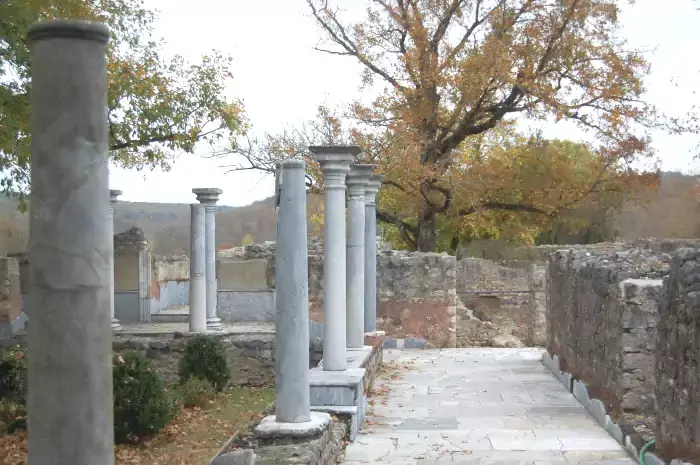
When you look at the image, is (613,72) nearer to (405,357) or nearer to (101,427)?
(405,357)

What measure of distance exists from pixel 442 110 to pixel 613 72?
4101 mm

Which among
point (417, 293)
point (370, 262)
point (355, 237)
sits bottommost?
point (417, 293)

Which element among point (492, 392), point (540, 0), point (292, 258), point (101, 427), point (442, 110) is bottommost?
point (492, 392)

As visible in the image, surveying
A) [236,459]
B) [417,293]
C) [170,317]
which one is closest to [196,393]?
[417,293]

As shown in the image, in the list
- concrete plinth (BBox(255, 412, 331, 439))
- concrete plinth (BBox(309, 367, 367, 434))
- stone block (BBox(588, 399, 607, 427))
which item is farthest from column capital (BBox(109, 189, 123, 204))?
concrete plinth (BBox(255, 412, 331, 439))

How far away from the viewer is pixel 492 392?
41.2ft

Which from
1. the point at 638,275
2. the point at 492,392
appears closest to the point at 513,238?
the point at 492,392

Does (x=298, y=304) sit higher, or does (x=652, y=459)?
(x=298, y=304)

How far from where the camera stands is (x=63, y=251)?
2.82 metres

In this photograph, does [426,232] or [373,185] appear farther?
[426,232]

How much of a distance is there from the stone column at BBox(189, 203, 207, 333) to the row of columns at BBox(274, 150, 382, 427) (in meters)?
4.01

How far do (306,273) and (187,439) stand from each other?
14.3 feet

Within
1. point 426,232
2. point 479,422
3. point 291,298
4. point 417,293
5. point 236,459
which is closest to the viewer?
point 236,459

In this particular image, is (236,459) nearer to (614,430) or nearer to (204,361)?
(614,430)
